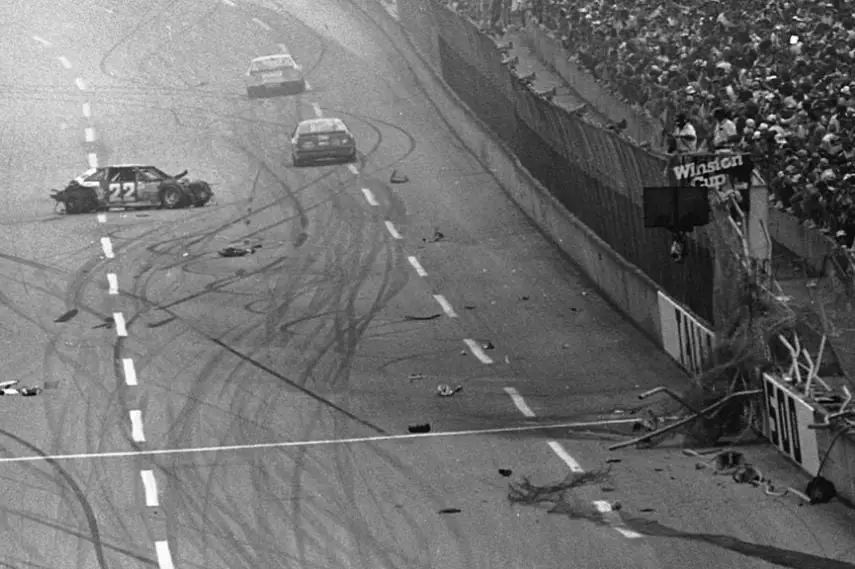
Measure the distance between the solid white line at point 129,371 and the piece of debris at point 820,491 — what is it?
39.2 ft

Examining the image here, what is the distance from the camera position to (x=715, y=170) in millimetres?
23734

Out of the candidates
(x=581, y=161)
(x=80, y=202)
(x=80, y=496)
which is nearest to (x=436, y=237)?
(x=581, y=161)

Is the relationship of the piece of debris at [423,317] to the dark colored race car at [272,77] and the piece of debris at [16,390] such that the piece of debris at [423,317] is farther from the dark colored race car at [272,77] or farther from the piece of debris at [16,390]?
the dark colored race car at [272,77]

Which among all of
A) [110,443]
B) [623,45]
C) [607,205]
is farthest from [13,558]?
[623,45]

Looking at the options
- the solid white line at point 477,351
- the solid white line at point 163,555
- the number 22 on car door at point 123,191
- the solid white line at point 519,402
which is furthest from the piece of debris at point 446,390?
the number 22 on car door at point 123,191

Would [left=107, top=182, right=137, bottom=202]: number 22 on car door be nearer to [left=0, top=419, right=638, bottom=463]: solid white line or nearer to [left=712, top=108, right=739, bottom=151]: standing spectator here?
[left=712, top=108, right=739, bottom=151]: standing spectator

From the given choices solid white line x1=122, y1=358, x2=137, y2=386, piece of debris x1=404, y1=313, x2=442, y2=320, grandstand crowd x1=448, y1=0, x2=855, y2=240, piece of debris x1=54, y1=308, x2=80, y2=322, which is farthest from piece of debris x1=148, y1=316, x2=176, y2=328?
grandstand crowd x1=448, y1=0, x2=855, y2=240

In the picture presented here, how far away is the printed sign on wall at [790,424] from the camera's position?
20422mm

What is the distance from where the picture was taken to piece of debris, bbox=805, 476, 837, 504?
19.6m

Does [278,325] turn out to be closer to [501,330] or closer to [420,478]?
[501,330]

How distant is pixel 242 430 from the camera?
81.8 feet

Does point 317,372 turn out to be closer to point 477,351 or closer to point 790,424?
point 477,351

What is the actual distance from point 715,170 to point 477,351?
696 centimetres

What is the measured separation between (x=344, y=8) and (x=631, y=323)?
137ft
